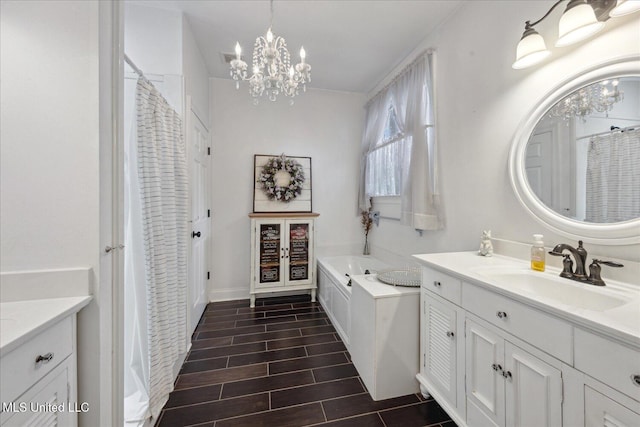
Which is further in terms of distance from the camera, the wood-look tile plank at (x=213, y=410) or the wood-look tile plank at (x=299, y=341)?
the wood-look tile plank at (x=299, y=341)

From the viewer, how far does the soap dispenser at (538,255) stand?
1312 millimetres

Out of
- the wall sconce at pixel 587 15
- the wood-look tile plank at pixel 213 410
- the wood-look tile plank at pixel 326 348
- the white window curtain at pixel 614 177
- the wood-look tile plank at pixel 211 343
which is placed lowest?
the wood-look tile plank at pixel 213 410

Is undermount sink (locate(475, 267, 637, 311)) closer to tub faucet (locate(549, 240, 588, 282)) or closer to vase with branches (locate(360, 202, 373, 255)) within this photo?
tub faucet (locate(549, 240, 588, 282))

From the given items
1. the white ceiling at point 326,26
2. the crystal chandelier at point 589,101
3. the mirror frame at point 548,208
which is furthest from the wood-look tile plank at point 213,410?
the white ceiling at point 326,26

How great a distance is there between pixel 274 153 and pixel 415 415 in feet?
9.75

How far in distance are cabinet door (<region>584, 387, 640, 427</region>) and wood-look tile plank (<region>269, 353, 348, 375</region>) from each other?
1.47m

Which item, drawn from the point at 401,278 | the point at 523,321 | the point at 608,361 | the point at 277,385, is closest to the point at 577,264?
the point at 523,321

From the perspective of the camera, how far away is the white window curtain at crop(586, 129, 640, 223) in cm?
110

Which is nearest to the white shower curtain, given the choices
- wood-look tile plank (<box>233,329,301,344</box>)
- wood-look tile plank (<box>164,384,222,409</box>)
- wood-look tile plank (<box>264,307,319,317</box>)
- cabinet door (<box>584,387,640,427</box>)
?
wood-look tile plank (<box>164,384,222,409</box>)

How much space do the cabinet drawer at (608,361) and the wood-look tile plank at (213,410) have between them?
1566 mm

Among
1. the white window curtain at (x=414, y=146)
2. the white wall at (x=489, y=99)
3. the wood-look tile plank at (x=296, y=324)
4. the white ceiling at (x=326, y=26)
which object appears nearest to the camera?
the white wall at (x=489, y=99)

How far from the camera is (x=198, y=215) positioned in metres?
2.56

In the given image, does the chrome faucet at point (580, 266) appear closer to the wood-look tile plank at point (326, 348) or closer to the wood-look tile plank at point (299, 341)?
the wood-look tile plank at point (326, 348)

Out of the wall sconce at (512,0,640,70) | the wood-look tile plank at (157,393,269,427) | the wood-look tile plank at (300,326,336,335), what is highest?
the wall sconce at (512,0,640,70)
